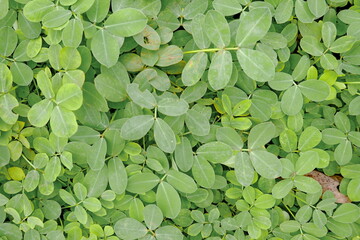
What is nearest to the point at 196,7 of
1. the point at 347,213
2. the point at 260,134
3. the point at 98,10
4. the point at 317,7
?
the point at 98,10

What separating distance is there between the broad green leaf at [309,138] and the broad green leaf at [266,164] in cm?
21

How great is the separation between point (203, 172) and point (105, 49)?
2.59 ft

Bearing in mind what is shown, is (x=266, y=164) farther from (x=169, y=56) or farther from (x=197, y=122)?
(x=169, y=56)

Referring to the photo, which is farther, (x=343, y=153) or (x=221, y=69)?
(x=343, y=153)

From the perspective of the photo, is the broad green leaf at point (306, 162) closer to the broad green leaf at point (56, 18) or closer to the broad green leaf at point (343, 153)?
the broad green leaf at point (343, 153)

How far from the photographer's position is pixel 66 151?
66.1 inches

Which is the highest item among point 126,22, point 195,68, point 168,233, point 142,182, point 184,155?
point 126,22

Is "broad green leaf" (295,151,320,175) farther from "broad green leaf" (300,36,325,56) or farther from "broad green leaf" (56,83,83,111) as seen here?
"broad green leaf" (56,83,83,111)

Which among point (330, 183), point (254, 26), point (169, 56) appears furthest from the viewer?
point (330, 183)

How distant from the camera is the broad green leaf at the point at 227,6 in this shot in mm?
1675

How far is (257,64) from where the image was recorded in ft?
4.91

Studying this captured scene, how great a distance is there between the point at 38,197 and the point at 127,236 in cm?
55

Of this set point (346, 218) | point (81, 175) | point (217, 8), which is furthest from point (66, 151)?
point (346, 218)

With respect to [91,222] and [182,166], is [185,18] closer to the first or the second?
[182,166]
